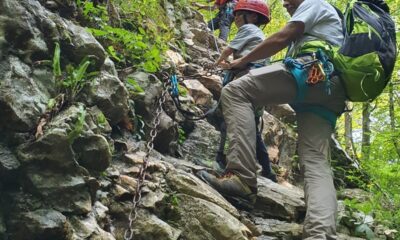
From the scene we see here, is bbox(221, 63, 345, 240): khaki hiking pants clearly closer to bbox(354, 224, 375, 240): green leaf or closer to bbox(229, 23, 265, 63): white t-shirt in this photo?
bbox(354, 224, 375, 240): green leaf

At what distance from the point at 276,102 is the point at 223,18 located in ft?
29.2

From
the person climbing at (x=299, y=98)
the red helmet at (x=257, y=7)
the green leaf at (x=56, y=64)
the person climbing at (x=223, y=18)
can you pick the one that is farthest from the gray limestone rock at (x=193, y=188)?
the person climbing at (x=223, y=18)

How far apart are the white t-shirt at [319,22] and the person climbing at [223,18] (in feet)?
25.2

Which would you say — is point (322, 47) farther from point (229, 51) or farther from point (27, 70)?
point (27, 70)

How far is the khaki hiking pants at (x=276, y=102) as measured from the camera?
4832 mm

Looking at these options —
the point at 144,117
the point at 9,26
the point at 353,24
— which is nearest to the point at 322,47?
the point at 353,24

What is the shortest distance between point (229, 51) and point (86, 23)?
203 cm

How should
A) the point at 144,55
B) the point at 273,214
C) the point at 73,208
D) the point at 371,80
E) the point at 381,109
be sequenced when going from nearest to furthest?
the point at 73,208
the point at 371,80
the point at 273,214
the point at 144,55
the point at 381,109

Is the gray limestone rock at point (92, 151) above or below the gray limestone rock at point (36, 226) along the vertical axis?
above

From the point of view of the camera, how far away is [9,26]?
3758 mm

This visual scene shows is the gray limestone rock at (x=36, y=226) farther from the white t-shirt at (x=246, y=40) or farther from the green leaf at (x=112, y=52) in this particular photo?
the white t-shirt at (x=246, y=40)

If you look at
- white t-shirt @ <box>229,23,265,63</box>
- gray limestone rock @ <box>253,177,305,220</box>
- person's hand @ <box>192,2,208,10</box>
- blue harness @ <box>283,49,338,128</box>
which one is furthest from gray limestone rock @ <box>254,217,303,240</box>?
person's hand @ <box>192,2,208,10</box>

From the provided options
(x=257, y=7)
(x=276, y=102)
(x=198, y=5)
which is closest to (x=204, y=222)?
(x=276, y=102)

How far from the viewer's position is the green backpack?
4.58m
